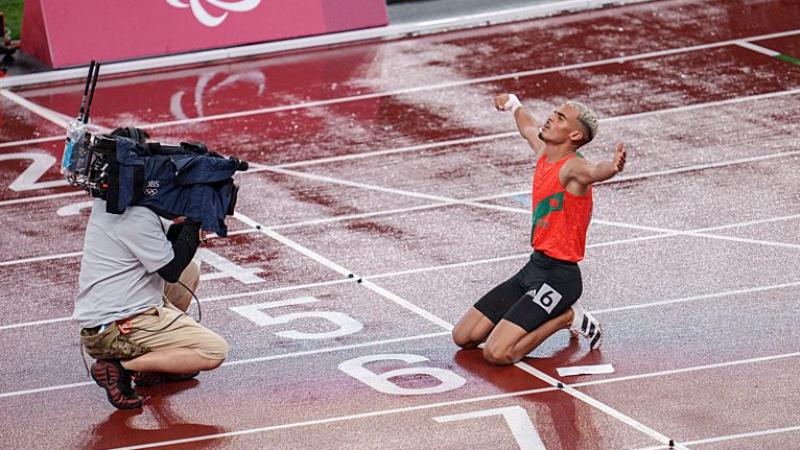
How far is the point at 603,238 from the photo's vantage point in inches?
390

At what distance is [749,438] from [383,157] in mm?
5555

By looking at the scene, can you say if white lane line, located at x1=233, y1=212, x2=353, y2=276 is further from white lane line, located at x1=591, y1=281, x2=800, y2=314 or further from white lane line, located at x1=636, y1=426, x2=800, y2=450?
white lane line, located at x1=636, y1=426, x2=800, y2=450

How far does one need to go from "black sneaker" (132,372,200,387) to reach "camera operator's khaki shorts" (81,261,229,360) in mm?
252

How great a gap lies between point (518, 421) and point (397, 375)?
36.7 inches

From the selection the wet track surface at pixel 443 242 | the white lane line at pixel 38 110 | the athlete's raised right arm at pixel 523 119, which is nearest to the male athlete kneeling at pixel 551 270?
the wet track surface at pixel 443 242

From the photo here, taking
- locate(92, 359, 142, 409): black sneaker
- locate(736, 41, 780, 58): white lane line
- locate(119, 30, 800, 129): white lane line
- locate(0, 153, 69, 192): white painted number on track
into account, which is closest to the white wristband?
locate(92, 359, 142, 409): black sneaker

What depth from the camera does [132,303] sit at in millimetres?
7742

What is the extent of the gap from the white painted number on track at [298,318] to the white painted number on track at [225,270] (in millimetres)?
475

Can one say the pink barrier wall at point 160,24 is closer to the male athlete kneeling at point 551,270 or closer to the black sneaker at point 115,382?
the male athlete kneeling at point 551,270

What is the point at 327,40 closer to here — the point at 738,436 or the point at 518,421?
the point at 518,421

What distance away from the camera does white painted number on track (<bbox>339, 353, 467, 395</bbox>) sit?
777cm

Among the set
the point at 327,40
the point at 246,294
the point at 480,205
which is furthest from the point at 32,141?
the point at 480,205

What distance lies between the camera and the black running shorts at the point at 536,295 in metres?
8.07

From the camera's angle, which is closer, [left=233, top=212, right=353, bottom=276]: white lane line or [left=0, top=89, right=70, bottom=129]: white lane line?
[left=233, top=212, right=353, bottom=276]: white lane line
